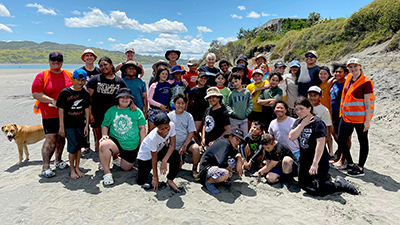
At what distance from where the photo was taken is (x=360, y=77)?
4270mm

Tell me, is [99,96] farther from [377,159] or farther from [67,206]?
[377,159]

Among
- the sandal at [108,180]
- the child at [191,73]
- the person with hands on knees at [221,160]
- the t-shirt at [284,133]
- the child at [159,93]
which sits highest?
the child at [191,73]

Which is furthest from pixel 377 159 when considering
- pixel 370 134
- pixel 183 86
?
pixel 183 86

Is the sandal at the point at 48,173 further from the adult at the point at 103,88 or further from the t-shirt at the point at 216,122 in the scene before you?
the t-shirt at the point at 216,122

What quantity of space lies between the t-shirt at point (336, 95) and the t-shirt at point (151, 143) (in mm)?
3744

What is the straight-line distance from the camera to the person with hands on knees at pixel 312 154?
3.56 meters

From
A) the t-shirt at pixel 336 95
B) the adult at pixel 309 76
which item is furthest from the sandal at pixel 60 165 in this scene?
the t-shirt at pixel 336 95

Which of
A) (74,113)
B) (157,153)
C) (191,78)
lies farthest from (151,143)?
(191,78)

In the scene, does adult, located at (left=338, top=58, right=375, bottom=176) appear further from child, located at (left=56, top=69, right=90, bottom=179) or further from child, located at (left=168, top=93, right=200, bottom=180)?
child, located at (left=56, top=69, right=90, bottom=179)

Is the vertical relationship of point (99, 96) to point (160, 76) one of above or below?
below

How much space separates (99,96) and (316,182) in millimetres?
4522

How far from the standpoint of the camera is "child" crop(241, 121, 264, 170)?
4607mm

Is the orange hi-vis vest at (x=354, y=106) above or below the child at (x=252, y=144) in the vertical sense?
above

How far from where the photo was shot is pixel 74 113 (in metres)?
4.26
